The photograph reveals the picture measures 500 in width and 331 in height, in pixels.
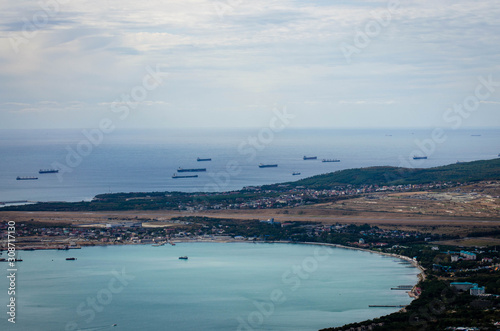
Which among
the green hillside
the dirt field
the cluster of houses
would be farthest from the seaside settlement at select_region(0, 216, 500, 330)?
the green hillside

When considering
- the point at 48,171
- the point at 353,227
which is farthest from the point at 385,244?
the point at 48,171

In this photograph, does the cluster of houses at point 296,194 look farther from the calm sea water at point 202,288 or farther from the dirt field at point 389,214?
the calm sea water at point 202,288

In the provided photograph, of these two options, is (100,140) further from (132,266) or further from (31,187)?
(132,266)

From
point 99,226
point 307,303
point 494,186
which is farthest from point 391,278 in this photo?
point 494,186

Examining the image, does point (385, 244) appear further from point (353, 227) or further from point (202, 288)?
point (202, 288)

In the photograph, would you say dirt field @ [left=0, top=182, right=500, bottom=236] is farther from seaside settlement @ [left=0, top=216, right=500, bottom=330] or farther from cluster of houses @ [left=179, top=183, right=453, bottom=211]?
cluster of houses @ [left=179, top=183, right=453, bottom=211]
